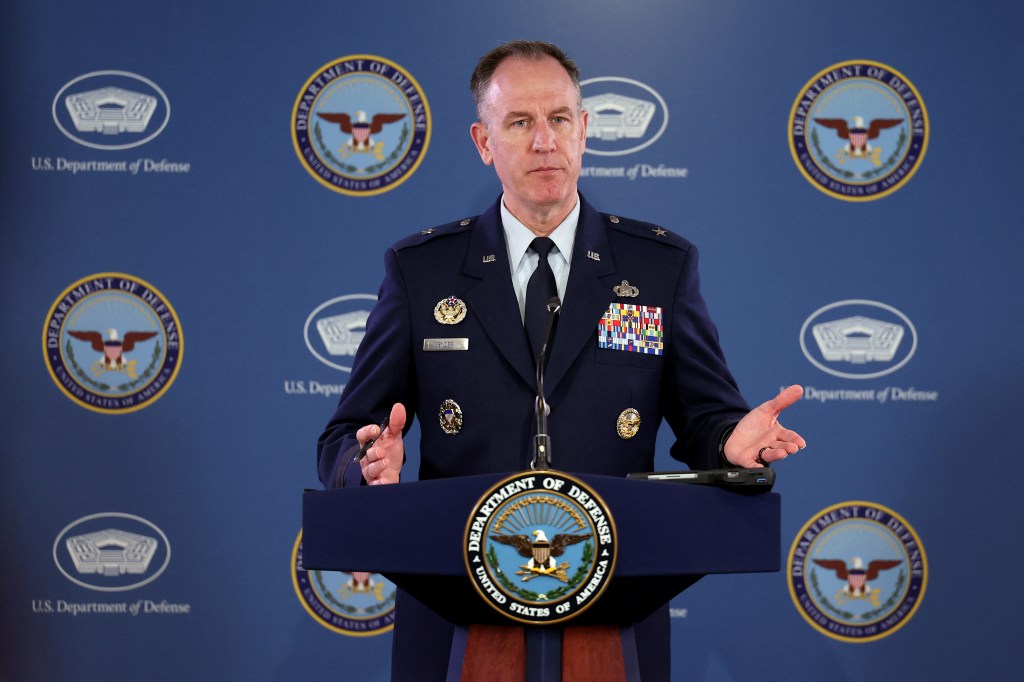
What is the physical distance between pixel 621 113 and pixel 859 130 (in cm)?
66

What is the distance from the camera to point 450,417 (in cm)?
181

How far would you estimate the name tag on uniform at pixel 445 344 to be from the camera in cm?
182

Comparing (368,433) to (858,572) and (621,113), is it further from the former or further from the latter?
(858,572)

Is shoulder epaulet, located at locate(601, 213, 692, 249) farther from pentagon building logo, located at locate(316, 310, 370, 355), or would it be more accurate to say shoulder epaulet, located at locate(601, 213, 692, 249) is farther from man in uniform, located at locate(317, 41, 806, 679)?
pentagon building logo, located at locate(316, 310, 370, 355)

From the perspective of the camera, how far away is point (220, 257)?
2.91 m

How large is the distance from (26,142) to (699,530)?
244cm

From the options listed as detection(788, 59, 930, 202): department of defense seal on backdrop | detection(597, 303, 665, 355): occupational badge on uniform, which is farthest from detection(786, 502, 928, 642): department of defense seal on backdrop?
detection(597, 303, 665, 355): occupational badge on uniform

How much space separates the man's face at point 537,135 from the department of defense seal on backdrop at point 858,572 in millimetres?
1390

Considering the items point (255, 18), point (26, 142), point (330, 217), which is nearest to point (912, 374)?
point (330, 217)

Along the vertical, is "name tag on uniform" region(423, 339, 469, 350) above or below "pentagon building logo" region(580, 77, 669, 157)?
below

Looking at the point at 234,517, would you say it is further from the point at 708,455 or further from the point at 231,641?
the point at 708,455

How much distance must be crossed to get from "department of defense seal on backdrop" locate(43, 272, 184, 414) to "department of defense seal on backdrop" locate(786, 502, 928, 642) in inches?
70.7

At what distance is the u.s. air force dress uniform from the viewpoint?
1764 millimetres

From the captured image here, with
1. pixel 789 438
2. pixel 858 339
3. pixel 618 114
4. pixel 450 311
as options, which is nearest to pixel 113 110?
pixel 618 114
